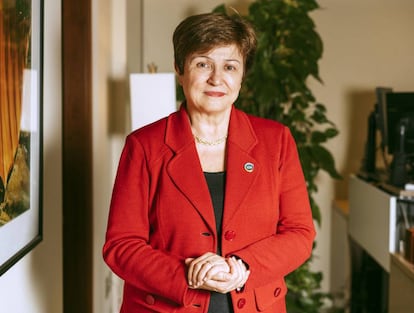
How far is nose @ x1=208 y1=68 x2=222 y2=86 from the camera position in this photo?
5.08ft

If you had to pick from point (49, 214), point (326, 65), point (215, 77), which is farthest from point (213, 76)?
point (326, 65)

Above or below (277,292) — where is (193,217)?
above

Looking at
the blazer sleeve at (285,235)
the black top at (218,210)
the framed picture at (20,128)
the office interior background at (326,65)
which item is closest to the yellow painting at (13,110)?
the framed picture at (20,128)

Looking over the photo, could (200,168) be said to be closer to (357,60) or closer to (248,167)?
(248,167)

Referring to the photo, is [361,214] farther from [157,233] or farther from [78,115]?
[157,233]

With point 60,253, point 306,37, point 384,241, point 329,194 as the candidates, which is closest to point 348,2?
point 306,37

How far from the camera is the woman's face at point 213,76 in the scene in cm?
155

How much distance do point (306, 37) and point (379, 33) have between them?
0.71 m

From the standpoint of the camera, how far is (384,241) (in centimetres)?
287

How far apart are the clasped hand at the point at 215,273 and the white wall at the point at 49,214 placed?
62 centimetres

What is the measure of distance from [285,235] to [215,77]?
1.39 ft

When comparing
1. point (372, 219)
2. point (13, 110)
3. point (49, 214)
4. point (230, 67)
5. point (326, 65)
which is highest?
point (326, 65)

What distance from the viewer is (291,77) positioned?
11.1 feet

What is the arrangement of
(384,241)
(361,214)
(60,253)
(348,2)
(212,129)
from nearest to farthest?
(212,129)
(60,253)
(384,241)
(361,214)
(348,2)
